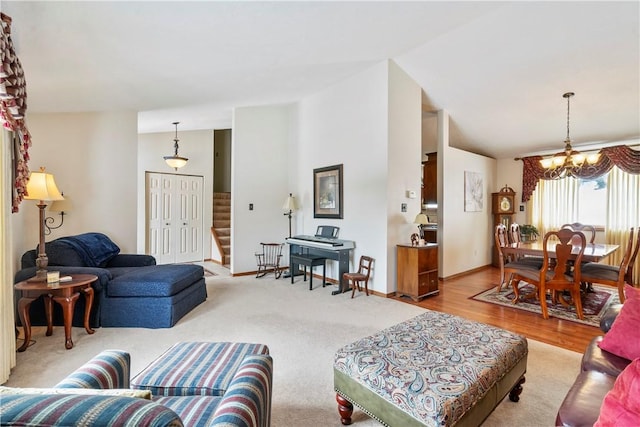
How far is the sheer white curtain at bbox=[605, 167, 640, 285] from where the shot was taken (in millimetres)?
5152

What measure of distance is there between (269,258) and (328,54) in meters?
3.82

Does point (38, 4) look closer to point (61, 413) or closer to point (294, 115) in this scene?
point (61, 413)

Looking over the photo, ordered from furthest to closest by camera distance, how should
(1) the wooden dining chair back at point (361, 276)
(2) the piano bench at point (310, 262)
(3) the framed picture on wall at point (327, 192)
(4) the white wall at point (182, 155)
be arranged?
(4) the white wall at point (182, 155), (3) the framed picture on wall at point (327, 192), (2) the piano bench at point (310, 262), (1) the wooden dining chair back at point (361, 276)

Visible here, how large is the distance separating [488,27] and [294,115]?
359 centimetres

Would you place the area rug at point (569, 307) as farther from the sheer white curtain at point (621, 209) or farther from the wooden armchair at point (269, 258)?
the wooden armchair at point (269, 258)

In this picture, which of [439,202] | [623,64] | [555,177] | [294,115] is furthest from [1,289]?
[555,177]

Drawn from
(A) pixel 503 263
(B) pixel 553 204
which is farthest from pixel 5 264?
(B) pixel 553 204

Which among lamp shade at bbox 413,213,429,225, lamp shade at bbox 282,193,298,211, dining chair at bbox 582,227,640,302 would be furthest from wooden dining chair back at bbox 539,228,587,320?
lamp shade at bbox 282,193,298,211

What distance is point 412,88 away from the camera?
4645mm

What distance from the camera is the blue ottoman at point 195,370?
4.42 feet

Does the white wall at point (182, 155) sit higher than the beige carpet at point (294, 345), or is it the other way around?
the white wall at point (182, 155)

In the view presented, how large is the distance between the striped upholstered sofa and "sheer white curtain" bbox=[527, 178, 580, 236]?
6.98m

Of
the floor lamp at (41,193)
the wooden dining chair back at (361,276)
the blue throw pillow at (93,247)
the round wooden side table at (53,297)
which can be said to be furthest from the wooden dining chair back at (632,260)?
the blue throw pillow at (93,247)

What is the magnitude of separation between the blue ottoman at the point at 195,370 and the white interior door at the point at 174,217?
5.48 m
